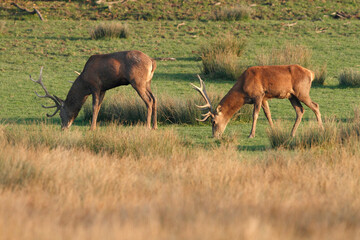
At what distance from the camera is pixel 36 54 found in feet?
80.5

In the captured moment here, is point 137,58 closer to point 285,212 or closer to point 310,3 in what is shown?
point 285,212

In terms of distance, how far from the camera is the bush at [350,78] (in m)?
19.3

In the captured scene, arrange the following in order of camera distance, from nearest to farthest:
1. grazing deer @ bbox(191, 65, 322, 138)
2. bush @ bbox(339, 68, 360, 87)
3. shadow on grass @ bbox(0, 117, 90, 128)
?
grazing deer @ bbox(191, 65, 322, 138) → shadow on grass @ bbox(0, 117, 90, 128) → bush @ bbox(339, 68, 360, 87)

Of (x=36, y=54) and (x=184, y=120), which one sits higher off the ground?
Answer: (x=184, y=120)

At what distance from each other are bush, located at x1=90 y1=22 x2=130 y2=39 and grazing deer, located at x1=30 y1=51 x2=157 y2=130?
44.6 ft

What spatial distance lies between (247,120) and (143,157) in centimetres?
596

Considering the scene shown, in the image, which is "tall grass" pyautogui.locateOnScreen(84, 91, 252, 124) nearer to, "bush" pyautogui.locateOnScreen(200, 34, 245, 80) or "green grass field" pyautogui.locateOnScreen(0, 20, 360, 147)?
"green grass field" pyautogui.locateOnScreen(0, 20, 360, 147)

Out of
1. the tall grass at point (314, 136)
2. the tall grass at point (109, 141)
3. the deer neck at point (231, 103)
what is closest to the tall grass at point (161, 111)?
the deer neck at point (231, 103)

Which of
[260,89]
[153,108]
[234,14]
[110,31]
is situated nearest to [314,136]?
[260,89]

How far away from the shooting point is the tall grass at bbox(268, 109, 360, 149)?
11242mm

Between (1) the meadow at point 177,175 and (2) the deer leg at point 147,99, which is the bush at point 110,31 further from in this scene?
(2) the deer leg at point 147,99

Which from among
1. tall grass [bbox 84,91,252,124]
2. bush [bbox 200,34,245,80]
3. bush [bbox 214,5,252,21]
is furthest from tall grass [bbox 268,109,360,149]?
bush [bbox 214,5,252,21]

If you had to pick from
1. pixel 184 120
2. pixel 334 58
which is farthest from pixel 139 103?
pixel 334 58

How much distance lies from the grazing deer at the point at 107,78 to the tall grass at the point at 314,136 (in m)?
3.08
